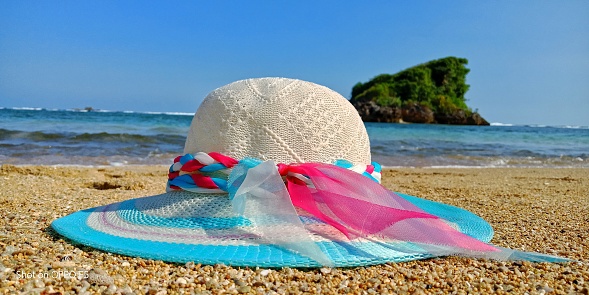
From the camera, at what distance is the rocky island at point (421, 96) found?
118 feet

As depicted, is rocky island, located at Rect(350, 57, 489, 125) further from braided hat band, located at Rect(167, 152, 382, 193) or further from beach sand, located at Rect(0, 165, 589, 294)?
braided hat band, located at Rect(167, 152, 382, 193)

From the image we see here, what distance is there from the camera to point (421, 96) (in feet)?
134

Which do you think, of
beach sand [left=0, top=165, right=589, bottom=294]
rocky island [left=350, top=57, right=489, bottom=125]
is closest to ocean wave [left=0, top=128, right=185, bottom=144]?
beach sand [left=0, top=165, right=589, bottom=294]

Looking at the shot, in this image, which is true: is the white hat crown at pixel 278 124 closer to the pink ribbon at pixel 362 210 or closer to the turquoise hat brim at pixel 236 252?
the pink ribbon at pixel 362 210

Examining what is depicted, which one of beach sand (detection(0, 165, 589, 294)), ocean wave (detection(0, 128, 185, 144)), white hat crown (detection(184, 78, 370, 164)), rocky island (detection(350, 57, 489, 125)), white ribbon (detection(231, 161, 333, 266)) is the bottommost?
ocean wave (detection(0, 128, 185, 144))

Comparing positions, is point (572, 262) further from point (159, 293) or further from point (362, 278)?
point (159, 293)

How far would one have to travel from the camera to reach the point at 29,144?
28.8ft

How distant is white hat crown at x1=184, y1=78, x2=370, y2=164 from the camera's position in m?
2.07

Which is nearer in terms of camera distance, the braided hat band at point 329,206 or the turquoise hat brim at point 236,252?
the turquoise hat brim at point 236,252

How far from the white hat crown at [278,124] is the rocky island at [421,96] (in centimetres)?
3298

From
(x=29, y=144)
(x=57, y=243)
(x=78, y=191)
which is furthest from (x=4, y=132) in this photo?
(x=57, y=243)

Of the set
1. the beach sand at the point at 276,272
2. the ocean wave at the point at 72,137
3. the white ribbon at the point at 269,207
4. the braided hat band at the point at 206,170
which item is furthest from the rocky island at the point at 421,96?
the white ribbon at the point at 269,207

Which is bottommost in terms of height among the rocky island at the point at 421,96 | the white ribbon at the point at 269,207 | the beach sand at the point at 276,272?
the beach sand at the point at 276,272

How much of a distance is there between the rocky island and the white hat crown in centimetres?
3298
